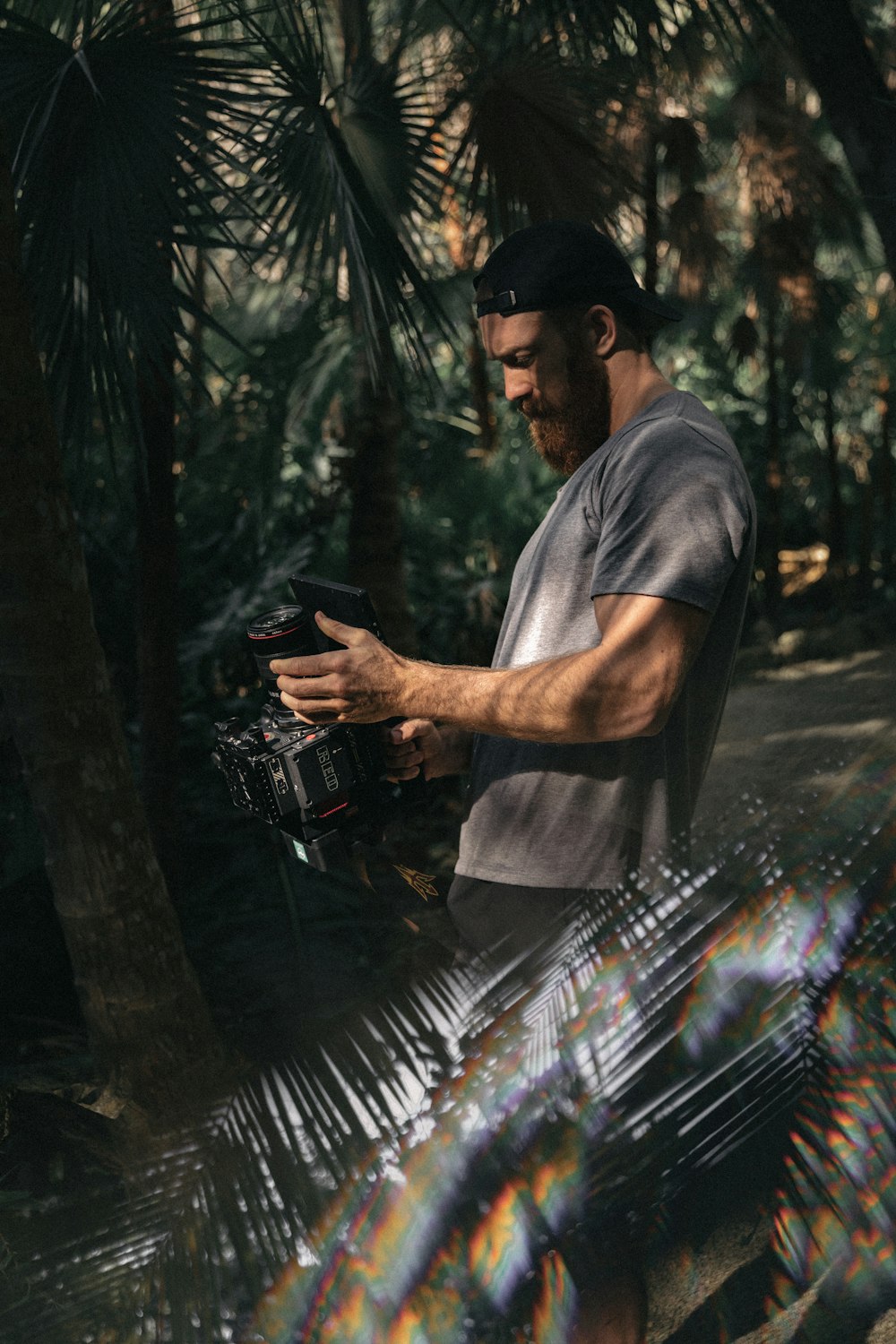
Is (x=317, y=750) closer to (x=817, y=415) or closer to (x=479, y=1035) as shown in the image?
(x=479, y=1035)

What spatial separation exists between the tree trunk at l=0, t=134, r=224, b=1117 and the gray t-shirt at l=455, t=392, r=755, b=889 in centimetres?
131

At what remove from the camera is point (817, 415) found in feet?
36.8

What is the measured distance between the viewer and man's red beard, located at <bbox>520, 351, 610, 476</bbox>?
1733 mm

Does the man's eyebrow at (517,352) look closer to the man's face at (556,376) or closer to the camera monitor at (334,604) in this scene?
the man's face at (556,376)

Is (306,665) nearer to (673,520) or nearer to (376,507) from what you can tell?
(673,520)

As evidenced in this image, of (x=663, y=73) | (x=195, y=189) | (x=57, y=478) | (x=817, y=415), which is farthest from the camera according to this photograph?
(x=817, y=415)

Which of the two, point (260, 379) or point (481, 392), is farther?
point (481, 392)

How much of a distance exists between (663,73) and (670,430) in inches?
237

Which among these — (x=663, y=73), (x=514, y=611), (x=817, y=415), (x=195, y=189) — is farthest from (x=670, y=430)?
(x=817, y=415)

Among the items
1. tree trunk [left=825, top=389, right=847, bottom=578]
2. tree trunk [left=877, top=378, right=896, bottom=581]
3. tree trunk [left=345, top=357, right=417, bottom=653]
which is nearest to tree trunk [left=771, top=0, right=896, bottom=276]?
tree trunk [left=345, top=357, right=417, bottom=653]

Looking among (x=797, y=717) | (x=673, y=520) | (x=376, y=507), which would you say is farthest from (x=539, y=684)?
(x=797, y=717)

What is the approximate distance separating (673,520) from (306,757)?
2.14ft

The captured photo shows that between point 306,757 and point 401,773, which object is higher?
point 306,757

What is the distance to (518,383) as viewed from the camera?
1.77 meters
